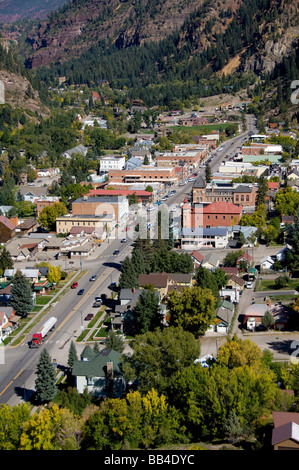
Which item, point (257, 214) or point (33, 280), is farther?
point (257, 214)

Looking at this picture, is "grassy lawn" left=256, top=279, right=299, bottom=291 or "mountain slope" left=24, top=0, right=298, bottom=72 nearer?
"grassy lawn" left=256, top=279, right=299, bottom=291

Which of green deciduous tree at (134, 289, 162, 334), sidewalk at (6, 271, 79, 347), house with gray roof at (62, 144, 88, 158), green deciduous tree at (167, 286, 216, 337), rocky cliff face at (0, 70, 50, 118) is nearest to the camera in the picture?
green deciduous tree at (167, 286, 216, 337)

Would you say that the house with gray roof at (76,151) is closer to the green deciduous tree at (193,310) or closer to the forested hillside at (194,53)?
the forested hillside at (194,53)

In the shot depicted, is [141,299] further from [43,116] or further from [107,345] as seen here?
[43,116]

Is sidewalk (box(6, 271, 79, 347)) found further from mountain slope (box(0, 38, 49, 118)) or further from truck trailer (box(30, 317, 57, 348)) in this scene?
mountain slope (box(0, 38, 49, 118))

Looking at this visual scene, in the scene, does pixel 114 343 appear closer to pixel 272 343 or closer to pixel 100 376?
pixel 100 376

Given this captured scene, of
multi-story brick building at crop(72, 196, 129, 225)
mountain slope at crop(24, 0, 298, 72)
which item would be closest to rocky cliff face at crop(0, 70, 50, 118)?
multi-story brick building at crop(72, 196, 129, 225)

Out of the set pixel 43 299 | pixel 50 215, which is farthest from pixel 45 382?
pixel 50 215

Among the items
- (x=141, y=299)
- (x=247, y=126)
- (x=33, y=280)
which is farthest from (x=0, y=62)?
(x=141, y=299)
